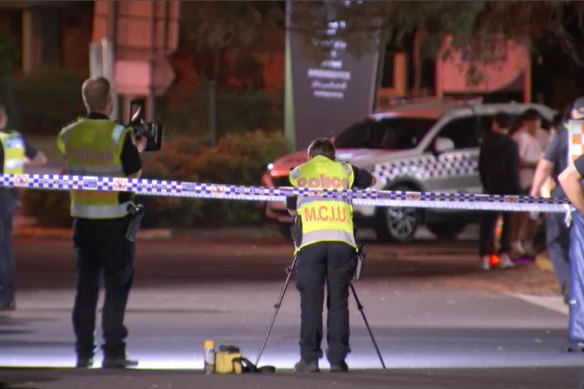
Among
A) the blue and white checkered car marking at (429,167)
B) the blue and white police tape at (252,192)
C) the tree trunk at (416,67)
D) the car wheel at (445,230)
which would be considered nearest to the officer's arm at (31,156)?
the blue and white police tape at (252,192)

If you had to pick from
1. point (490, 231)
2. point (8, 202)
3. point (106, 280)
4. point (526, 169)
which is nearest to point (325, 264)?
point (106, 280)

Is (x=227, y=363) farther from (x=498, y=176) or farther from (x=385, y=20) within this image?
(x=385, y=20)

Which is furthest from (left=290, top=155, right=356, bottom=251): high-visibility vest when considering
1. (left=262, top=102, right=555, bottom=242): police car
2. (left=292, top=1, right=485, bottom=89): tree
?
(left=262, top=102, right=555, bottom=242): police car

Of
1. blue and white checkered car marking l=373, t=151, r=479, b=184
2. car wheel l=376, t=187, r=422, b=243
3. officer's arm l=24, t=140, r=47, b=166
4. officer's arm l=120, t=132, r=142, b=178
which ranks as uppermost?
officer's arm l=120, t=132, r=142, b=178

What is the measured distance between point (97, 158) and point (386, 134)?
37.9ft

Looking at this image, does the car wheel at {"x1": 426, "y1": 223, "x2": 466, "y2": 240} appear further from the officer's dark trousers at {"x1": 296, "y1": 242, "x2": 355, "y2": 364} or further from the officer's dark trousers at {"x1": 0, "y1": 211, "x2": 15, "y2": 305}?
the officer's dark trousers at {"x1": 296, "y1": 242, "x2": 355, "y2": 364}

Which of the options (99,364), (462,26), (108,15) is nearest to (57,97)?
(108,15)

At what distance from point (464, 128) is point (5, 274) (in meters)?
9.95

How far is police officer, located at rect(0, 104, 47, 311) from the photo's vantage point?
1285 cm

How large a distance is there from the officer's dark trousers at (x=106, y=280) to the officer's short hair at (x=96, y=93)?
80 centimetres

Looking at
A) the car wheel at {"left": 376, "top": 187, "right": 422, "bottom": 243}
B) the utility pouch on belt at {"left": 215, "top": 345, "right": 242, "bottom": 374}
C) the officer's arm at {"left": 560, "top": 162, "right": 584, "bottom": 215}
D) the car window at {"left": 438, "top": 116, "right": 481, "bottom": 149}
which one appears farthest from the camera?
the car window at {"left": 438, "top": 116, "right": 481, "bottom": 149}

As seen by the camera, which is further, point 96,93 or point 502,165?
point 502,165

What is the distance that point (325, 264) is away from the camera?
9.99m

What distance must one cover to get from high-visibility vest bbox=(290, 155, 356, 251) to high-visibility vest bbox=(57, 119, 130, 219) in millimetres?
1210
